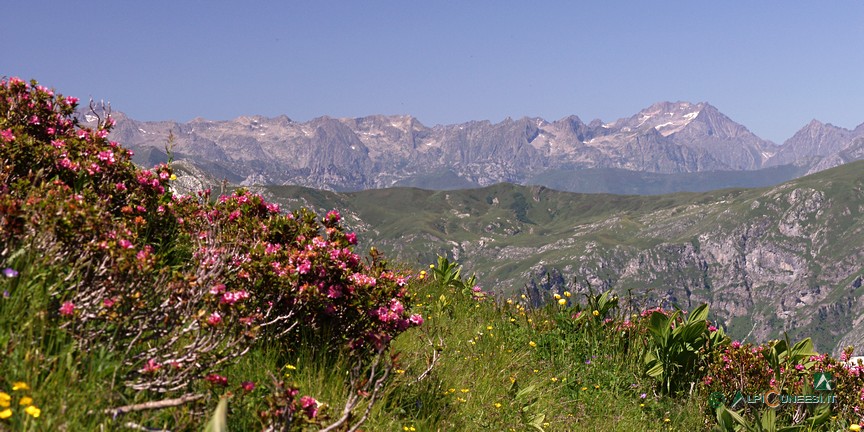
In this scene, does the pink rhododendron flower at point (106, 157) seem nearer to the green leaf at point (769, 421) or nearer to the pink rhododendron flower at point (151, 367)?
the pink rhododendron flower at point (151, 367)

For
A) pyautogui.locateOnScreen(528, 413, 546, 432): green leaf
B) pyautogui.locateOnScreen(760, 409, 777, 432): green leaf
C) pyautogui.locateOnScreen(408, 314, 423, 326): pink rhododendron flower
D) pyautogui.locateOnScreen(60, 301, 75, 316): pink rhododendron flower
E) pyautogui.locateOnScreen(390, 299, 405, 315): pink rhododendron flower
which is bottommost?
pyautogui.locateOnScreen(760, 409, 777, 432): green leaf

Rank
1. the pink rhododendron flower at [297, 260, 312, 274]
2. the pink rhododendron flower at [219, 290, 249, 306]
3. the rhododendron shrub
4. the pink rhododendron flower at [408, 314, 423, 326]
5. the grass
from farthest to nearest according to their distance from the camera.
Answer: the pink rhododendron flower at [408, 314, 423, 326] < the pink rhododendron flower at [297, 260, 312, 274] < the pink rhododendron flower at [219, 290, 249, 306] < the rhododendron shrub < the grass

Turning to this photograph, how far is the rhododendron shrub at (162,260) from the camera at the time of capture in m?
4.72

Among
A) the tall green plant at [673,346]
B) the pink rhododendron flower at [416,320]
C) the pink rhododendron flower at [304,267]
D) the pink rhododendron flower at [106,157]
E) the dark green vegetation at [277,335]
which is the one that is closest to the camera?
the dark green vegetation at [277,335]

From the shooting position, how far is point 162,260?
5.73 metres

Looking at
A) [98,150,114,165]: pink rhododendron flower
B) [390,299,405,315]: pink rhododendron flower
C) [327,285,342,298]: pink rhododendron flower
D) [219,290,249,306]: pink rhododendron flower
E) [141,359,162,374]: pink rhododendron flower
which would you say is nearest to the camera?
[141,359,162,374]: pink rhododendron flower

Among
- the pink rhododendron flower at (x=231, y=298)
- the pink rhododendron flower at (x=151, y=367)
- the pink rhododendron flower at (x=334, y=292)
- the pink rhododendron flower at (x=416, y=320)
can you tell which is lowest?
the pink rhododendron flower at (x=416, y=320)

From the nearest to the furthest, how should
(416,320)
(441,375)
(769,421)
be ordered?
1. (416,320)
2. (769,421)
3. (441,375)

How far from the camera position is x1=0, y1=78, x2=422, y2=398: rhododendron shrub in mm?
4723

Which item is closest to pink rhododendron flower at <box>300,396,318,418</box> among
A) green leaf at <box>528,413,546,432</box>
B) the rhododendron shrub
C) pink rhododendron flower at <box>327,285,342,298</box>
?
the rhododendron shrub

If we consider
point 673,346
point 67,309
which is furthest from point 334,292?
point 673,346

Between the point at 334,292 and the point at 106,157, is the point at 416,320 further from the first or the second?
the point at 106,157

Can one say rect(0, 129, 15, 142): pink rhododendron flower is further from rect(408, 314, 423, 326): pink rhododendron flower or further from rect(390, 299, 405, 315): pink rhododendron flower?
rect(408, 314, 423, 326): pink rhododendron flower

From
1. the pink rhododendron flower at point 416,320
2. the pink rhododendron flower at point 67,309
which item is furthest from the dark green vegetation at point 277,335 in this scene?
the pink rhododendron flower at point 416,320
